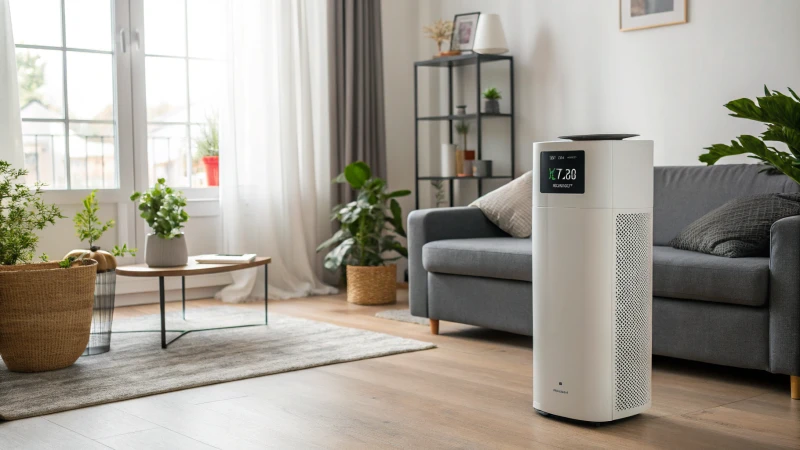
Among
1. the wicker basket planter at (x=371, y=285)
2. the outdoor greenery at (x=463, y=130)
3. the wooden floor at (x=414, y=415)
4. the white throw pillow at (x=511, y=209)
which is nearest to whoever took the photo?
the wooden floor at (x=414, y=415)

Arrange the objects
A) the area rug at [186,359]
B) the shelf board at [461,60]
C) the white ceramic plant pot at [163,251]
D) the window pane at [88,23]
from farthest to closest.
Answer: the shelf board at [461,60]
the window pane at [88,23]
the white ceramic plant pot at [163,251]
the area rug at [186,359]

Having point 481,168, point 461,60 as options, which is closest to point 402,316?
point 481,168

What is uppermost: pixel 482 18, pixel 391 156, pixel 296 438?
pixel 482 18

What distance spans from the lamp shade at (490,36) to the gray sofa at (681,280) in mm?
1261

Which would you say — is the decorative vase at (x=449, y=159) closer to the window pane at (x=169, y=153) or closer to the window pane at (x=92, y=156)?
the window pane at (x=169, y=153)

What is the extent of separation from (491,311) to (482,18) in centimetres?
205

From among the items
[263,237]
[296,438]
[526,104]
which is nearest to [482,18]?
[526,104]

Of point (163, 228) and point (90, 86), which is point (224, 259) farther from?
point (90, 86)

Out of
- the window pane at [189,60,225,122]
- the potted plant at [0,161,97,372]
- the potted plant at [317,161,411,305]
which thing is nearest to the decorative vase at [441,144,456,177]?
the potted plant at [317,161,411,305]

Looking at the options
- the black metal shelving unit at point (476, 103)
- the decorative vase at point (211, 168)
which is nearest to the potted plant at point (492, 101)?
the black metal shelving unit at point (476, 103)

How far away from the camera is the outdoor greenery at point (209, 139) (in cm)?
531

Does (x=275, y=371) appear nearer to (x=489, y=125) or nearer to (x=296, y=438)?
(x=296, y=438)

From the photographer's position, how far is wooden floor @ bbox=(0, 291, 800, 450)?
94.9 inches

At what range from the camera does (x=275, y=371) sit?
329 cm
